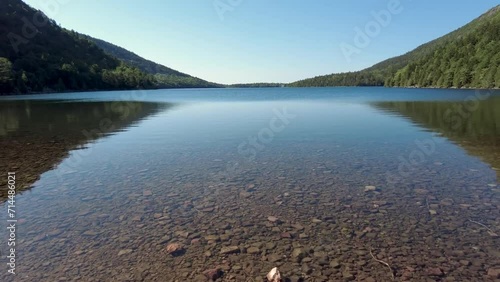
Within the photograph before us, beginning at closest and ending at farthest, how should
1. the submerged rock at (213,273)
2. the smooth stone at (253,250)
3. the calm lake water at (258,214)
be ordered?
the submerged rock at (213,273) < the calm lake water at (258,214) < the smooth stone at (253,250)

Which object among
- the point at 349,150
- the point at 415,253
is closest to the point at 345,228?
the point at 415,253

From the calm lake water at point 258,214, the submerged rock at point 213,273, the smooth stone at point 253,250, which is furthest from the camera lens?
the smooth stone at point 253,250

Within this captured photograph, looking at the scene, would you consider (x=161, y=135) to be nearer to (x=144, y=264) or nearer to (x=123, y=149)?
(x=123, y=149)

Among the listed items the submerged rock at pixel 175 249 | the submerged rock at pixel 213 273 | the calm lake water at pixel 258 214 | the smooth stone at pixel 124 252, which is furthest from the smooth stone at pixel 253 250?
the smooth stone at pixel 124 252

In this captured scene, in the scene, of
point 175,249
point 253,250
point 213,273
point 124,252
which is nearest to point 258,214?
point 253,250

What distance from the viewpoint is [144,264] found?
789cm

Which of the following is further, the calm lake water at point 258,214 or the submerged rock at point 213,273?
the calm lake water at point 258,214

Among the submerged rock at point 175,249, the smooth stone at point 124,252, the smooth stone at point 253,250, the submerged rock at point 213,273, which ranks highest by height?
the smooth stone at point 253,250

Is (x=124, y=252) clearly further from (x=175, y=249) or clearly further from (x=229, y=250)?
(x=229, y=250)

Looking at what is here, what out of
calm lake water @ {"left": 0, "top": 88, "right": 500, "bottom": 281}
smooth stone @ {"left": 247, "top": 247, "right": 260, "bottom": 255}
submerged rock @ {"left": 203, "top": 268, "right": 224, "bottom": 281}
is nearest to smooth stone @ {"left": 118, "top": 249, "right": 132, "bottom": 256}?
calm lake water @ {"left": 0, "top": 88, "right": 500, "bottom": 281}

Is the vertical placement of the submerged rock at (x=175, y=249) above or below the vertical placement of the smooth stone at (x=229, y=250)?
below

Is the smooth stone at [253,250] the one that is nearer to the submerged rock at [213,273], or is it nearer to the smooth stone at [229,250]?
the smooth stone at [229,250]

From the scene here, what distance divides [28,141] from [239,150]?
1852 centimetres

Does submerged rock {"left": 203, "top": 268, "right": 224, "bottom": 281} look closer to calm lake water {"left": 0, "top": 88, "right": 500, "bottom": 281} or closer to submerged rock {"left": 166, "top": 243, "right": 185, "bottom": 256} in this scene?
calm lake water {"left": 0, "top": 88, "right": 500, "bottom": 281}
